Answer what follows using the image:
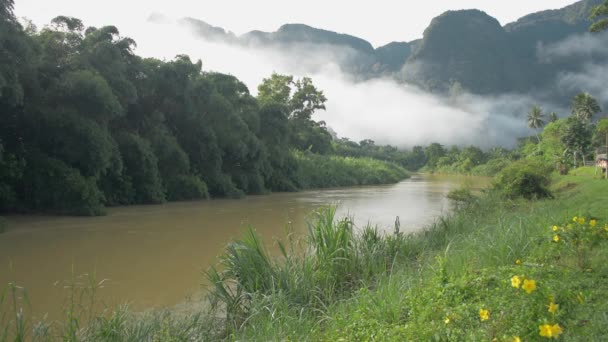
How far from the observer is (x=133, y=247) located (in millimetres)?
10461

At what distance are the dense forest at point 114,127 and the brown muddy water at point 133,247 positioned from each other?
1174 mm

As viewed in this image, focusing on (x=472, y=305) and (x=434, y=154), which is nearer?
(x=472, y=305)

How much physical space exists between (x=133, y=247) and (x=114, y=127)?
10554 millimetres

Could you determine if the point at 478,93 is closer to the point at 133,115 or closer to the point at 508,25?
the point at 508,25

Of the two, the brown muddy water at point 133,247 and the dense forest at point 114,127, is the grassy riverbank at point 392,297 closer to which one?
the brown muddy water at point 133,247

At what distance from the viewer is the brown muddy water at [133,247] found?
6813mm

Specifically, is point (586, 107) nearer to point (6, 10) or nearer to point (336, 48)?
point (6, 10)

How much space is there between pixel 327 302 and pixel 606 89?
172824 mm

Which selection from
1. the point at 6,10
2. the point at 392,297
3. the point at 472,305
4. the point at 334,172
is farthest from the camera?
the point at 334,172

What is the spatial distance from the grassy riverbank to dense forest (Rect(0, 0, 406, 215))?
9641 mm

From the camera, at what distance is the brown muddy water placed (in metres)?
6.81

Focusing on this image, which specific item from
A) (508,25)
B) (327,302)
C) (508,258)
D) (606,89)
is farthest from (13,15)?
(508,25)

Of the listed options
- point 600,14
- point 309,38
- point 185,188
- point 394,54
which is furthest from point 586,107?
point 394,54

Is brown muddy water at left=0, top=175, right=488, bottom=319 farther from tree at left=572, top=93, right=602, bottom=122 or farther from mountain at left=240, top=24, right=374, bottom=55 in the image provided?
mountain at left=240, top=24, right=374, bottom=55
